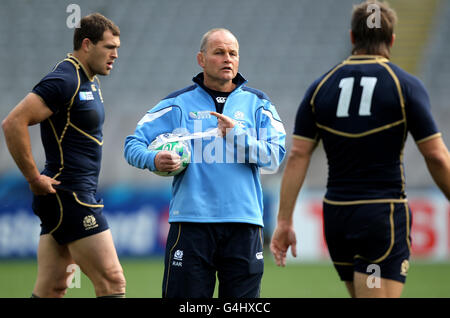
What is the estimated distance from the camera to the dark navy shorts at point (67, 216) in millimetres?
4664

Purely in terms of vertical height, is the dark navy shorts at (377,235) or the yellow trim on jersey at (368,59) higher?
the yellow trim on jersey at (368,59)

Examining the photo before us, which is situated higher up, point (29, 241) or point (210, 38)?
point (210, 38)

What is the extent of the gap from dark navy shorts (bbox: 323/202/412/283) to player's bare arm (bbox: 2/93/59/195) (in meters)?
2.15

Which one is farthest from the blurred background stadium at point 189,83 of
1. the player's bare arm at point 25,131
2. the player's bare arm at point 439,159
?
the player's bare arm at point 439,159

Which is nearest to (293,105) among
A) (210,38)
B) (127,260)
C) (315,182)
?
(315,182)

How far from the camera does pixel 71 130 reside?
184 inches

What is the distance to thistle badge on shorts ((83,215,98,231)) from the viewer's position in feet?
15.4

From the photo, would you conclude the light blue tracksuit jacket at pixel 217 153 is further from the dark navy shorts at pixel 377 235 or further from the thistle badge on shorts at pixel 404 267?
the thistle badge on shorts at pixel 404 267

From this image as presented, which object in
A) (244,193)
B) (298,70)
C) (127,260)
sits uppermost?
(298,70)

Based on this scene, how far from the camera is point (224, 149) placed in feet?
13.4

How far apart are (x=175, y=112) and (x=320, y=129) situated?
3.50 feet

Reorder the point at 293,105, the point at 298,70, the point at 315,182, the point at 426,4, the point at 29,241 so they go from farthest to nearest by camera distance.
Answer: the point at 426,4, the point at 298,70, the point at 293,105, the point at 315,182, the point at 29,241

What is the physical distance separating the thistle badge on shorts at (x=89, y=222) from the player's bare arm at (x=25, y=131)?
32 cm

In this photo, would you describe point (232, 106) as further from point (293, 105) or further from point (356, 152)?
point (293, 105)
